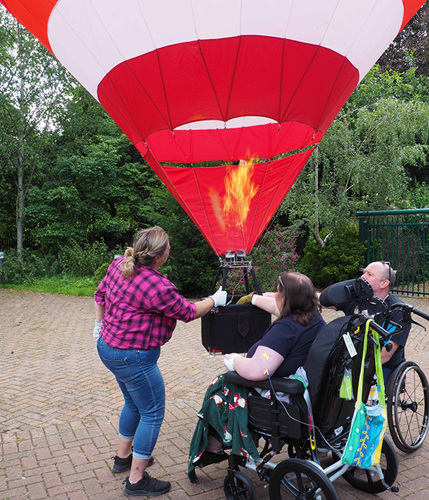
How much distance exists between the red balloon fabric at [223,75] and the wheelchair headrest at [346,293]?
0.98 m

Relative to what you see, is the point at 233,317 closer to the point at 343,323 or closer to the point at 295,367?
the point at 295,367

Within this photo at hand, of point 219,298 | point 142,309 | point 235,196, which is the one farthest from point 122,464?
point 235,196

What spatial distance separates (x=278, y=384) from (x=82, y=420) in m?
2.43

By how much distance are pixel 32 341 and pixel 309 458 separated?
5.85m

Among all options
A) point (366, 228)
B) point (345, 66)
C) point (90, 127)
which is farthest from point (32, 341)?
point (90, 127)

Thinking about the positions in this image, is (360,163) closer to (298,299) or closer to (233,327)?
(233,327)

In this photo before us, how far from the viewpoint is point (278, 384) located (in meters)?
2.52

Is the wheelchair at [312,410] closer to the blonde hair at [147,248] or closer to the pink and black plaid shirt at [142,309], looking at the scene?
the pink and black plaid shirt at [142,309]

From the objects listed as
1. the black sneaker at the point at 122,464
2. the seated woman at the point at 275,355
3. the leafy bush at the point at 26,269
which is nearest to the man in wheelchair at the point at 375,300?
the seated woman at the point at 275,355

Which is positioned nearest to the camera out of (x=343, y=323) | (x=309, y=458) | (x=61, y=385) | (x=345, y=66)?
(x=343, y=323)

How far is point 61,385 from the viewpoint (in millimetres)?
5238

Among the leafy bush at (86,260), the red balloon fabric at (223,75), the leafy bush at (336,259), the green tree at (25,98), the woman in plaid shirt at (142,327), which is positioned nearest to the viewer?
the woman in plaid shirt at (142,327)

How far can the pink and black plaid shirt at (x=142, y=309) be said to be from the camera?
2768 mm

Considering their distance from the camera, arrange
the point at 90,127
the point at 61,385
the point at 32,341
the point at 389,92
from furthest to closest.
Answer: the point at 90,127
the point at 389,92
the point at 32,341
the point at 61,385
